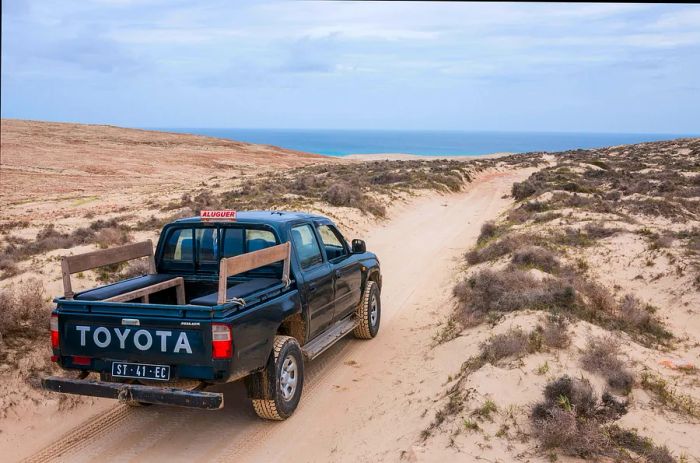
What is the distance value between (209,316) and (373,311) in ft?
13.8

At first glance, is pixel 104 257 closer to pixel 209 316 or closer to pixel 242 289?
pixel 242 289

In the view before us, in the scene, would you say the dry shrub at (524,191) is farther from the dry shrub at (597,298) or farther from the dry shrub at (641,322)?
the dry shrub at (641,322)

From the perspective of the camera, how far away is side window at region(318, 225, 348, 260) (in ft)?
26.5

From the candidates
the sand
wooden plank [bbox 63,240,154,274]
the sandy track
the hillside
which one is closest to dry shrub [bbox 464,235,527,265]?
the sand

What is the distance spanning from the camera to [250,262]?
5.75m

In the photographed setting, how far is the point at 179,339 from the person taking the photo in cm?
528

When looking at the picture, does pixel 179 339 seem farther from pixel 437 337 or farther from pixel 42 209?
pixel 42 209

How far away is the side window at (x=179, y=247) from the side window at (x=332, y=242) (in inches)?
66.7

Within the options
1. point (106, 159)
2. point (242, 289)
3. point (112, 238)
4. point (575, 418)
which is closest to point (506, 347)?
point (575, 418)

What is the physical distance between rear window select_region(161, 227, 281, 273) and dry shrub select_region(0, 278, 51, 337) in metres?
2.23

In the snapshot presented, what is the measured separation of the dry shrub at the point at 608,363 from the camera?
6.02 meters

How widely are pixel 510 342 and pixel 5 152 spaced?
5266 cm

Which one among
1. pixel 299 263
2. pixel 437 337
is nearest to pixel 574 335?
pixel 437 337

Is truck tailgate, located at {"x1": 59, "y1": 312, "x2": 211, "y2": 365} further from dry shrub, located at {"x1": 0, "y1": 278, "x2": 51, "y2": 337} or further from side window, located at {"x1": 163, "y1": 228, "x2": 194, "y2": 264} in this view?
→ dry shrub, located at {"x1": 0, "y1": 278, "x2": 51, "y2": 337}
